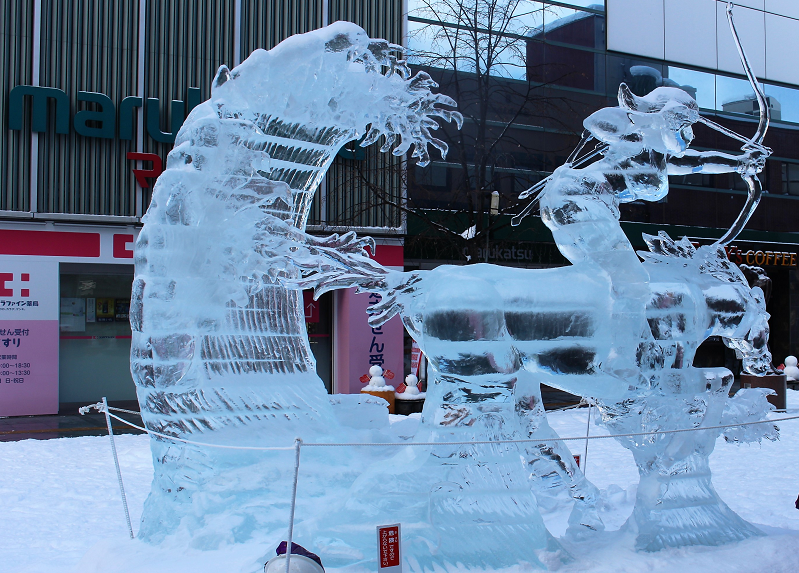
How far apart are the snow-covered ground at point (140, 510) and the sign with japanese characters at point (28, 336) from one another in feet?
9.08

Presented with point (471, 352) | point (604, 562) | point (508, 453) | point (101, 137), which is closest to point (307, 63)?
point (471, 352)

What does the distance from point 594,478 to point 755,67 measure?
11.5 meters

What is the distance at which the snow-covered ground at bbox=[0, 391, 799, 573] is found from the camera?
3158 millimetres

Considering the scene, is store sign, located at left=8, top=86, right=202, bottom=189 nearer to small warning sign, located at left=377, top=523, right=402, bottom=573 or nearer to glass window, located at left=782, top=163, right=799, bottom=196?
small warning sign, located at left=377, top=523, right=402, bottom=573

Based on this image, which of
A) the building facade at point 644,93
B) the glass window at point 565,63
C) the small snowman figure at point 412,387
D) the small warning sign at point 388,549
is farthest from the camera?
the glass window at point 565,63

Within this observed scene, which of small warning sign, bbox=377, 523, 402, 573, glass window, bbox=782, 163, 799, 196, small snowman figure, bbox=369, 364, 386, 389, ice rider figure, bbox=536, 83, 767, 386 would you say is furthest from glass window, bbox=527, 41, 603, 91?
small warning sign, bbox=377, 523, 402, 573

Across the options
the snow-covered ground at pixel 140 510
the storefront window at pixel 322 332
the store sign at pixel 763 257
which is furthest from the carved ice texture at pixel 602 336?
the store sign at pixel 763 257

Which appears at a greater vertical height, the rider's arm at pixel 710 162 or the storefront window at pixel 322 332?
the rider's arm at pixel 710 162

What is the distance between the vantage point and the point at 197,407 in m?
3.58

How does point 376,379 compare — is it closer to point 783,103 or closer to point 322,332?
point 322,332

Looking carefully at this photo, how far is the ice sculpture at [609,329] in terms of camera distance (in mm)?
A: 3240

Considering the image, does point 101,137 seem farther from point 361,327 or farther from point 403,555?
point 403,555

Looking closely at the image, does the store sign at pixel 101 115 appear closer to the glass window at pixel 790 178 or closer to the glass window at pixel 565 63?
the glass window at pixel 565 63

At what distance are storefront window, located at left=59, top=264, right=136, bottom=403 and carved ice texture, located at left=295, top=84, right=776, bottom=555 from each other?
25.8 ft
